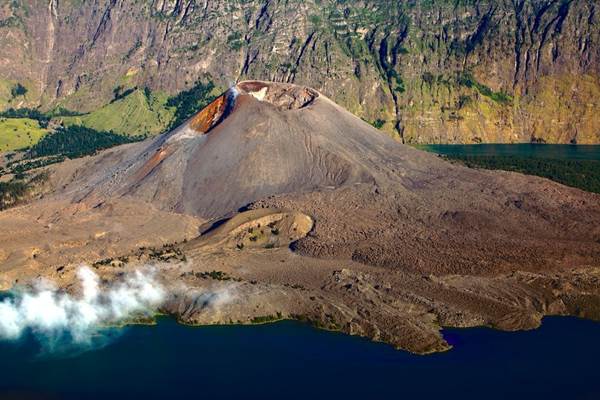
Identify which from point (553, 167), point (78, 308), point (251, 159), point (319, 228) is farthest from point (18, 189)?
point (553, 167)

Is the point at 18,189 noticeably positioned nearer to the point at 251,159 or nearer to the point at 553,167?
the point at 251,159

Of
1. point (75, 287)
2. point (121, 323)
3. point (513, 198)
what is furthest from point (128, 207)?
point (513, 198)

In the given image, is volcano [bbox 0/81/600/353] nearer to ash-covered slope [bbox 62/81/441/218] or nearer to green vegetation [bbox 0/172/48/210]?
ash-covered slope [bbox 62/81/441/218]

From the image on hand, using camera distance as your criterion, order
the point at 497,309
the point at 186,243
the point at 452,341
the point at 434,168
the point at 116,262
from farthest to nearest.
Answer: the point at 434,168 < the point at 186,243 < the point at 116,262 < the point at 497,309 < the point at 452,341

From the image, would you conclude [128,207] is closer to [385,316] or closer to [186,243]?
[186,243]

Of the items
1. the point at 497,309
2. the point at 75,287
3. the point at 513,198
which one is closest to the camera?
the point at 497,309

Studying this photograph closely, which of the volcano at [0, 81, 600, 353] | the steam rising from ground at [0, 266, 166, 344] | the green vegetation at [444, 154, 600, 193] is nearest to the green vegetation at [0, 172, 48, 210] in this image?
the volcano at [0, 81, 600, 353]

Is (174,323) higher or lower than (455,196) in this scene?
lower

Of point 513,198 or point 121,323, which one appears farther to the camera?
point 513,198
